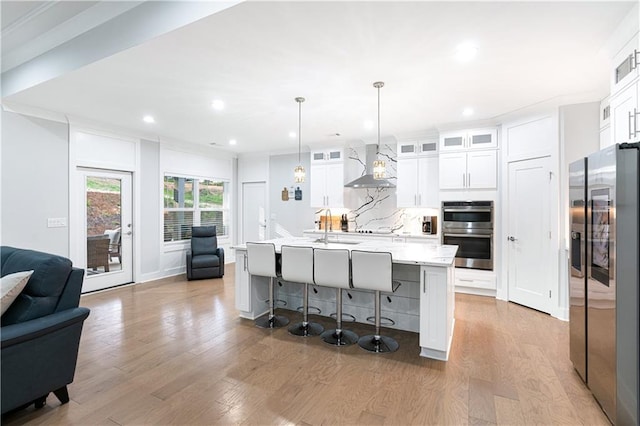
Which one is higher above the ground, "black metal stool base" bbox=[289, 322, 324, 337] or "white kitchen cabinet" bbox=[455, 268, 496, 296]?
"white kitchen cabinet" bbox=[455, 268, 496, 296]

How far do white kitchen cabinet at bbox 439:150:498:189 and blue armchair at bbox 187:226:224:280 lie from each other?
4.30 meters

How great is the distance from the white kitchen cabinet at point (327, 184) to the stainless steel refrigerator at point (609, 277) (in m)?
4.19

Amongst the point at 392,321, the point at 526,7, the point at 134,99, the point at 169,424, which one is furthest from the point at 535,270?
the point at 134,99

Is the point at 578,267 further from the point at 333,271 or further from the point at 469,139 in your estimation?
the point at 469,139

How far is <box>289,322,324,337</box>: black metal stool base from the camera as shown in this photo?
11.1 ft

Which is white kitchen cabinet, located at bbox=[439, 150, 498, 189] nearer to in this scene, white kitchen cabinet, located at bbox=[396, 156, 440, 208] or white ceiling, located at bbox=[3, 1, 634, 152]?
white kitchen cabinet, located at bbox=[396, 156, 440, 208]

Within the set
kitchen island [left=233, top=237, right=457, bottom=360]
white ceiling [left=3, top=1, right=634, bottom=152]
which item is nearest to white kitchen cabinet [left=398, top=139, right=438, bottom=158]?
white ceiling [left=3, top=1, right=634, bottom=152]

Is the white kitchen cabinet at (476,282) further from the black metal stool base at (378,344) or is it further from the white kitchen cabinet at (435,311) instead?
the white kitchen cabinet at (435,311)

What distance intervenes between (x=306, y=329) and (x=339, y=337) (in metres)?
0.41

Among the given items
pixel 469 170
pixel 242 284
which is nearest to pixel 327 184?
pixel 469 170

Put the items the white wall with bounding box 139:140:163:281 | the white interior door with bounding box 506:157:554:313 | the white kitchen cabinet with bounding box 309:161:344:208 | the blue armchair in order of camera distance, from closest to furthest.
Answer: the white interior door with bounding box 506:157:554:313 → the white wall with bounding box 139:140:163:281 → the blue armchair → the white kitchen cabinet with bounding box 309:161:344:208

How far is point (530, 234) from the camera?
171 inches

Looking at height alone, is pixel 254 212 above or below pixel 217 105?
below

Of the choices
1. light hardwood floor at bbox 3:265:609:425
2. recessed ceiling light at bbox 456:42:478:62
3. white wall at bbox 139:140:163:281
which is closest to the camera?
light hardwood floor at bbox 3:265:609:425
